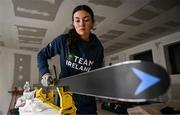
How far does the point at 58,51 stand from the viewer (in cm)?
100

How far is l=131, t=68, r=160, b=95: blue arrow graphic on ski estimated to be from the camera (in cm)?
33

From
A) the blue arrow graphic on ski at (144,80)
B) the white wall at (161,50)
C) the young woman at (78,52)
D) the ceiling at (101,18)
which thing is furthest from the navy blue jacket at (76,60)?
the white wall at (161,50)

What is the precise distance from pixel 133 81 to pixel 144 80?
3 centimetres

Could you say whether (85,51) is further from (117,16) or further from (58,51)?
(117,16)

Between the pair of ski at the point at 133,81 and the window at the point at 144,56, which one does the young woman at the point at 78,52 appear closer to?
the pair of ski at the point at 133,81

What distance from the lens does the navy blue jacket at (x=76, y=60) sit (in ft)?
3.10

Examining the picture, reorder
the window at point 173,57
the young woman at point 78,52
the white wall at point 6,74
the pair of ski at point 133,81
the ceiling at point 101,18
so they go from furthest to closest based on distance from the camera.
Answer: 1. the white wall at point 6,74
2. the window at point 173,57
3. the ceiling at point 101,18
4. the young woman at point 78,52
5. the pair of ski at point 133,81

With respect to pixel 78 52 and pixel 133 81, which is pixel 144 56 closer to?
pixel 78 52

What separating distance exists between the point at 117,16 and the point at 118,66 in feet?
8.26

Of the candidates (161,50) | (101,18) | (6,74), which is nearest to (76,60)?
(101,18)

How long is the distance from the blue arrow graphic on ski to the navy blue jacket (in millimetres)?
614

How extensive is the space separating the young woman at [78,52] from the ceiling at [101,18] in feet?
4.64

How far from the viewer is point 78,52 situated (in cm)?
98

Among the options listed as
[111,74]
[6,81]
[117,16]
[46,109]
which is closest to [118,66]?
[111,74]
